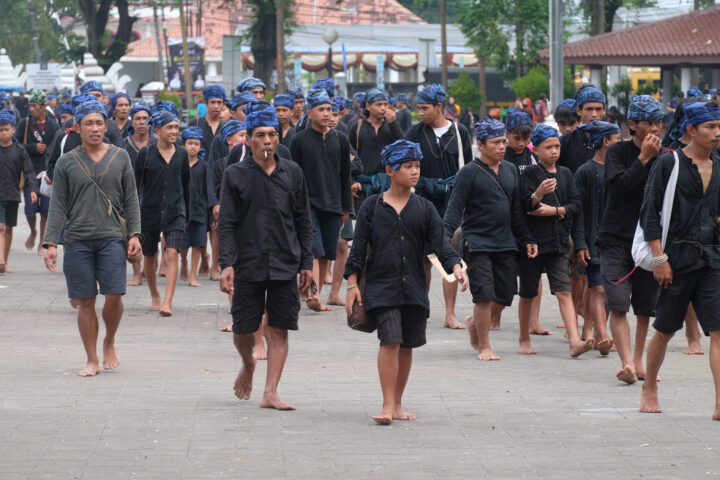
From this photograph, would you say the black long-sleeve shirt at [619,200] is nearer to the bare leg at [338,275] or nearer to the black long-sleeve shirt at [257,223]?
the black long-sleeve shirt at [257,223]

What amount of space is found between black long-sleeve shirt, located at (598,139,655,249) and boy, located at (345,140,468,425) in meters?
1.64

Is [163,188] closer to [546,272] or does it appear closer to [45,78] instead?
[546,272]

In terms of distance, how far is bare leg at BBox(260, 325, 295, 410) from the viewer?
8.02m

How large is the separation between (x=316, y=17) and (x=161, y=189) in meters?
103

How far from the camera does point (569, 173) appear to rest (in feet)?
33.1

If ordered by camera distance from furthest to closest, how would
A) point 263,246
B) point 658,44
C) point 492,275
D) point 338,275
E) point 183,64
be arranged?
point 183,64, point 658,44, point 338,275, point 492,275, point 263,246

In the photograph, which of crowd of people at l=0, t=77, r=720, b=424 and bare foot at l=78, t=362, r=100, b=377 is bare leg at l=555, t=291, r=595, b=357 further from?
bare foot at l=78, t=362, r=100, b=377

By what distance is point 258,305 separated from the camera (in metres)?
8.09

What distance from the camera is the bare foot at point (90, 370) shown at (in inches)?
364

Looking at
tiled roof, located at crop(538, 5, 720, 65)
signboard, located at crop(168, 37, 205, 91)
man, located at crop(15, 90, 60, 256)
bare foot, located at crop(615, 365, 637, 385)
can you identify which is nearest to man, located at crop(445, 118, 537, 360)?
bare foot, located at crop(615, 365, 637, 385)

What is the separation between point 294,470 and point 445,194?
549 cm

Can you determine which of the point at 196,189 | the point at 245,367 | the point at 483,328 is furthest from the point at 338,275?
the point at 245,367

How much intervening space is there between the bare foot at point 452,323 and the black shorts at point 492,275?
1.60 meters

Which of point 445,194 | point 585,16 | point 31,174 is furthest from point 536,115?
point 445,194
